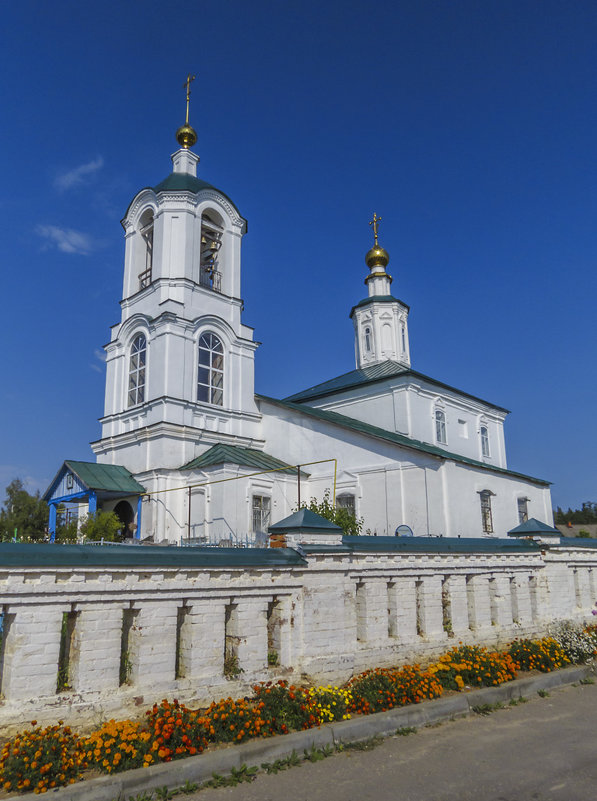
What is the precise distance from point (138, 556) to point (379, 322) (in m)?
27.1

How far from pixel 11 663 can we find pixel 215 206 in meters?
21.5

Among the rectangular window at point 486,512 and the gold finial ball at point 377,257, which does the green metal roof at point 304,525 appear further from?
the gold finial ball at point 377,257

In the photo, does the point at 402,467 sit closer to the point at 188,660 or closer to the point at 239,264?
the point at 239,264

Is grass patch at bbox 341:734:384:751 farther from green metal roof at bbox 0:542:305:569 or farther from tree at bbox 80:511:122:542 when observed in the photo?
tree at bbox 80:511:122:542

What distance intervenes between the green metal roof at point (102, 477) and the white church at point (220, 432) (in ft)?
0.19

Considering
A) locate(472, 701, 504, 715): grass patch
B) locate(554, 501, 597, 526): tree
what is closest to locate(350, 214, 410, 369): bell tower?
locate(472, 701, 504, 715): grass patch

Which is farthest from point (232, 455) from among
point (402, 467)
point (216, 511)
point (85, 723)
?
point (85, 723)

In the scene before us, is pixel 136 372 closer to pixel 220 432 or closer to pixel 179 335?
pixel 179 335

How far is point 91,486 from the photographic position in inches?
746

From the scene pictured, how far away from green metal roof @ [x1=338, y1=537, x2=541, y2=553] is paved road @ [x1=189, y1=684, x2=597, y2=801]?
7.27ft

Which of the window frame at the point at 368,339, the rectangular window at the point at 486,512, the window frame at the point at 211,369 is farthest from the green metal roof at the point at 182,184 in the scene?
the rectangular window at the point at 486,512

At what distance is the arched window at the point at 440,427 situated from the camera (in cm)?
2723

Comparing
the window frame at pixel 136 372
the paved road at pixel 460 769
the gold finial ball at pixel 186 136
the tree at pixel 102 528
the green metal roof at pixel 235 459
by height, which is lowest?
the paved road at pixel 460 769

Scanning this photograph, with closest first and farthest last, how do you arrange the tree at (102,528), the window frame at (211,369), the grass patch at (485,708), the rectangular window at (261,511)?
the grass patch at (485,708) < the tree at (102,528) < the rectangular window at (261,511) < the window frame at (211,369)
